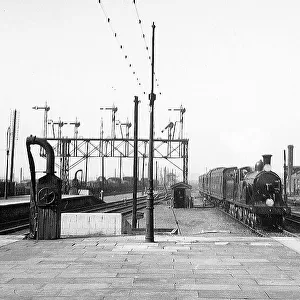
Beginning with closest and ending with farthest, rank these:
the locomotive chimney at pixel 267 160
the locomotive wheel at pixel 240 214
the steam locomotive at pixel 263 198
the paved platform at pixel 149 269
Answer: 1. the paved platform at pixel 149 269
2. the steam locomotive at pixel 263 198
3. the locomotive chimney at pixel 267 160
4. the locomotive wheel at pixel 240 214

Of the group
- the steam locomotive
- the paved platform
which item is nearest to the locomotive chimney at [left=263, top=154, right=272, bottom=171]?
the steam locomotive

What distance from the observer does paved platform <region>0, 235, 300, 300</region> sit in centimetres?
686

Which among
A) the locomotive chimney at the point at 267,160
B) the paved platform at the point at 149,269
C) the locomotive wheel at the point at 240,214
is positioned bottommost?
the locomotive wheel at the point at 240,214

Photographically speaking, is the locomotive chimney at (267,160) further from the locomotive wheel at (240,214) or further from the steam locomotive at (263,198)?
the locomotive wheel at (240,214)

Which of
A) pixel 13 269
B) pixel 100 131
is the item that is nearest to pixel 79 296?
pixel 13 269

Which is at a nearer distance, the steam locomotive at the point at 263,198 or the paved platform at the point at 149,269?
the paved platform at the point at 149,269

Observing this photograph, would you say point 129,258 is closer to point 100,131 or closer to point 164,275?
point 164,275

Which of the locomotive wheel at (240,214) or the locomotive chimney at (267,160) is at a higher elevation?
the locomotive chimney at (267,160)

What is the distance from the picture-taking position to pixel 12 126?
144ft

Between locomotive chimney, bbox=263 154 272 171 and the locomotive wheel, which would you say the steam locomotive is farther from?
the locomotive wheel

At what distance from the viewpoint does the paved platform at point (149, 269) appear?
22.5ft

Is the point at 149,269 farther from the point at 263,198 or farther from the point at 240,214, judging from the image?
the point at 240,214

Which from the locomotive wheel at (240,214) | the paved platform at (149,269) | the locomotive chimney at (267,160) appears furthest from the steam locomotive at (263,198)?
the paved platform at (149,269)

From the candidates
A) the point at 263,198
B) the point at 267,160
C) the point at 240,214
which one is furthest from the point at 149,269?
the point at 240,214
